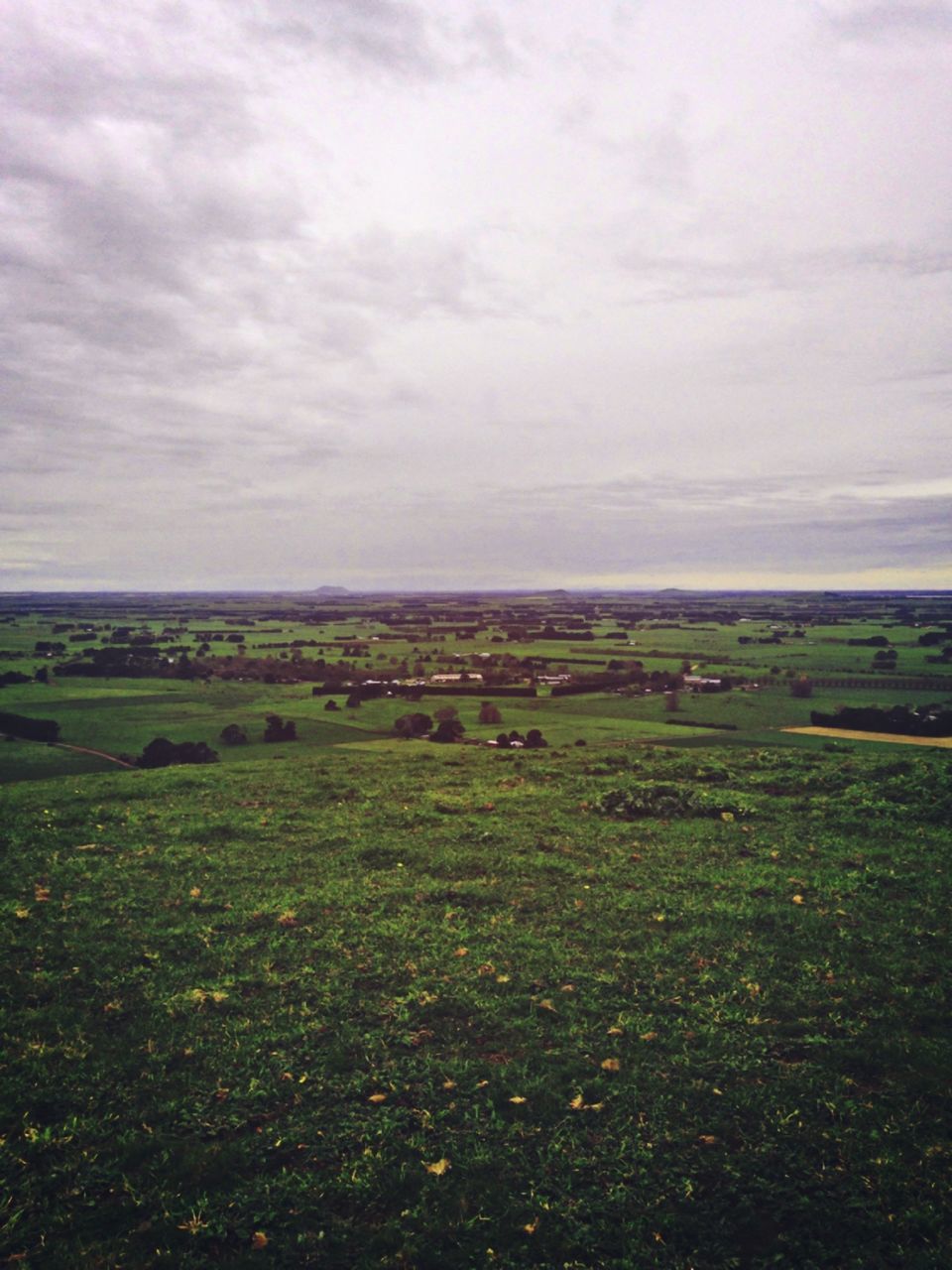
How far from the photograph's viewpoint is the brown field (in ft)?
109

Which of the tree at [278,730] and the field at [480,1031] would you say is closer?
the field at [480,1031]

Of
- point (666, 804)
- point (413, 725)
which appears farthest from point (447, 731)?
point (666, 804)

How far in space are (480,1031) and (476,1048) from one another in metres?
0.31

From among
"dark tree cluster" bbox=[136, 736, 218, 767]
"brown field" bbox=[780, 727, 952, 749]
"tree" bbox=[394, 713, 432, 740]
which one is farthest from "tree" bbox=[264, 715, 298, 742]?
"brown field" bbox=[780, 727, 952, 749]

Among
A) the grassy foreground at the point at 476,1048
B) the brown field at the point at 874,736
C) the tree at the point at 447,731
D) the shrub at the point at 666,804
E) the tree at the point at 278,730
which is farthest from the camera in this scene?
the tree at the point at 278,730

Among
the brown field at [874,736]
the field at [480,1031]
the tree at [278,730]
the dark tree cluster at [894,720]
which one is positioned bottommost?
the tree at [278,730]

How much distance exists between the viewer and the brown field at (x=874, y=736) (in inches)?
1305

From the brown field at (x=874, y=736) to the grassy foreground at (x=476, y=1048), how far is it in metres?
19.4

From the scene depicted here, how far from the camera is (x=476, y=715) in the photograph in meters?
45.9

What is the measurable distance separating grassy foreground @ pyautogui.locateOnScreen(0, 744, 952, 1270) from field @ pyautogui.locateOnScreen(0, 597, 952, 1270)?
37 mm

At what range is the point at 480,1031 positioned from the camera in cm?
879

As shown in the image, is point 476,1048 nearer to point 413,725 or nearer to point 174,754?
point 174,754

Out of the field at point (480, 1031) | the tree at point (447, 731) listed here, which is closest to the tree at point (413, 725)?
the tree at point (447, 731)

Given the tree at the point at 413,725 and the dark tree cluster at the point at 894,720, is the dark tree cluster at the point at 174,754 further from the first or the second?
the dark tree cluster at the point at 894,720
